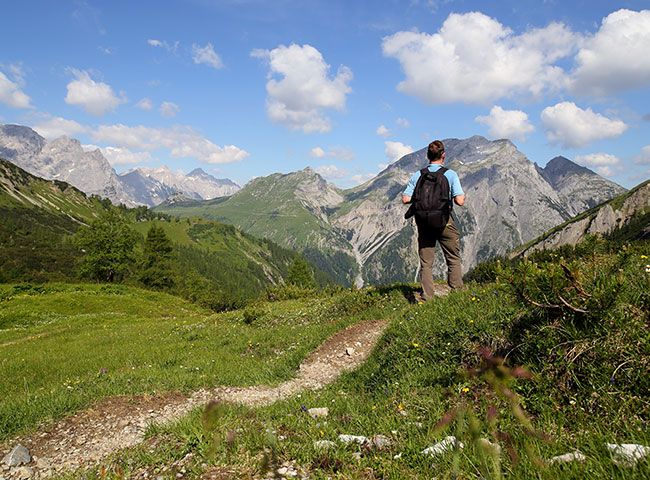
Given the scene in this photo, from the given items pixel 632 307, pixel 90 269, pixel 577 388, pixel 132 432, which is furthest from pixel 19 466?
pixel 90 269

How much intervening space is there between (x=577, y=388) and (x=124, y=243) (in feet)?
250

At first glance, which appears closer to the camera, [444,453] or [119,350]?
[444,453]

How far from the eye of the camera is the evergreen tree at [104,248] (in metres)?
68.0

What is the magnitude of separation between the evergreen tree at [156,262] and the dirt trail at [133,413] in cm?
7917

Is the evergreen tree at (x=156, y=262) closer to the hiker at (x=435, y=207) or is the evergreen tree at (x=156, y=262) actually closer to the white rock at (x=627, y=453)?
the hiker at (x=435, y=207)

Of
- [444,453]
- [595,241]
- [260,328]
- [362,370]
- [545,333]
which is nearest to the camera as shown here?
[444,453]

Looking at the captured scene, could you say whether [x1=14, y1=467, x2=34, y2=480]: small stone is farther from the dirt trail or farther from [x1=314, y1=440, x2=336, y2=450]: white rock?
[x1=314, y1=440, x2=336, y2=450]: white rock

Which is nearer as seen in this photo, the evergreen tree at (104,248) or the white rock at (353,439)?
the white rock at (353,439)

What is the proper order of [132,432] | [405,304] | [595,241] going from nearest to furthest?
[132,432], [595,241], [405,304]

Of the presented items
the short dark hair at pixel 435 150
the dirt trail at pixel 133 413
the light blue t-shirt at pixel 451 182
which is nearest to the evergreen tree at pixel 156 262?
the dirt trail at pixel 133 413

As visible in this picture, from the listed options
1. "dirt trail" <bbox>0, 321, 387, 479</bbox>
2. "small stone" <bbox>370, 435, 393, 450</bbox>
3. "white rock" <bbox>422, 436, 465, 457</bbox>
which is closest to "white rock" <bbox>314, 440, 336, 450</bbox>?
"small stone" <bbox>370, 435, 393, 450</bbox>

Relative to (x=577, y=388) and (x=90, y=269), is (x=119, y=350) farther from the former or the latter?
(x=90, y=269)

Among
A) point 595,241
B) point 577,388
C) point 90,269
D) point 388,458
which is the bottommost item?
point 90,269

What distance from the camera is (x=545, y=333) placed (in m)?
5.71
